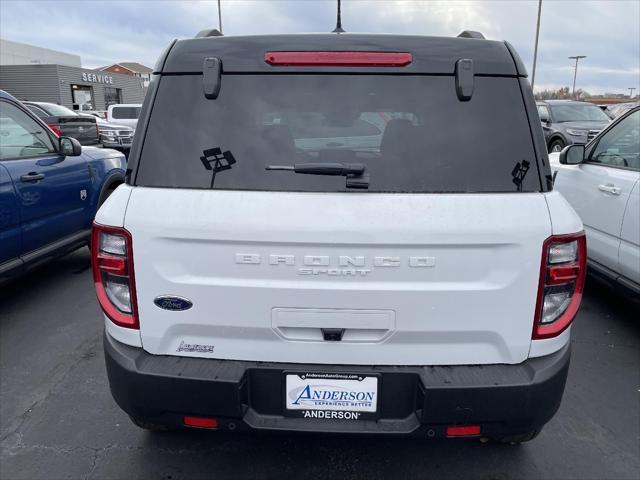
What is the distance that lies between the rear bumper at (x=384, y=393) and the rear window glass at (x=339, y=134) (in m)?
0.70

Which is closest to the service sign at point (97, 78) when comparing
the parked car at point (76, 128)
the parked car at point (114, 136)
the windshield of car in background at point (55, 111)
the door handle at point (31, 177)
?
the parked car at point (114, 136)

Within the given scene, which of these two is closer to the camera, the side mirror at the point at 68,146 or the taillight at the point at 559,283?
the taillight at the point at 559,283

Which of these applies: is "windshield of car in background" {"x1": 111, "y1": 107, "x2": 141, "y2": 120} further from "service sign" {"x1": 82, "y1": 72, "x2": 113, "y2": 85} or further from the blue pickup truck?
"service sign" {"x1": 82, "y1": 72, "x2": 113, "y2": 85}

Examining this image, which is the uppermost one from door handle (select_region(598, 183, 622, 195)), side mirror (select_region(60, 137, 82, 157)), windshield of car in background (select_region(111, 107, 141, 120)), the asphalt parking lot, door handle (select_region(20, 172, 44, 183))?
windshield of car in background (select_region(111, 107, 141, 120))

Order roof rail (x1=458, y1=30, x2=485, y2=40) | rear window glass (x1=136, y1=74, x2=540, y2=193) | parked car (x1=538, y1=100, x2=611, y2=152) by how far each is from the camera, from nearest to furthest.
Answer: rear window glass (x1=136, y1=74, x2=540, y2=193), roof rail (x1=458, y1=30, x2=485, y2=40), parked car (x1=538, y1=100, x2=611, y2=152)

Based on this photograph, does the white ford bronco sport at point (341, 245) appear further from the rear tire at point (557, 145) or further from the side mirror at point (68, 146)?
the rear tire at point (557, 145)

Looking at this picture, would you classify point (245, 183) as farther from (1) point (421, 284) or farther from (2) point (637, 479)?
(2) point (637, 479)

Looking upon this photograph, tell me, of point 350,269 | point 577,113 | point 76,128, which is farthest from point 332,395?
point 577,113

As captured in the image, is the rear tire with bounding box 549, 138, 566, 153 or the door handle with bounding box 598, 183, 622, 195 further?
the rear tire with bounding box 549, 138, 566, 153

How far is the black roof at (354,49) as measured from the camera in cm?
202

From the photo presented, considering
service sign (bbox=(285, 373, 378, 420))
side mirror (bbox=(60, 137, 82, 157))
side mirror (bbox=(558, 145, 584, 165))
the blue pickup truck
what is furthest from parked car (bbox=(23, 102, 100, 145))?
service sign (bbox=(285, 373, 378, 420))

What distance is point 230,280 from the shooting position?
1894 millimetres

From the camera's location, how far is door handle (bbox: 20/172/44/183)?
4156mm

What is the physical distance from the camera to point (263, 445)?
A: 2.67 metres
